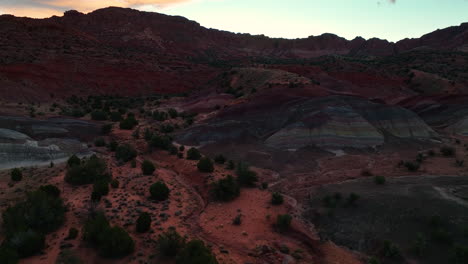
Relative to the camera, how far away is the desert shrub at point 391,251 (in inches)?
484

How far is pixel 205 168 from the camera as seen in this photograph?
21.5 m

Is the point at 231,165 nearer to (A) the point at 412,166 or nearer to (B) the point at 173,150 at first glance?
(B) the point at 173,150

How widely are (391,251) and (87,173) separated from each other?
1530 centimetres

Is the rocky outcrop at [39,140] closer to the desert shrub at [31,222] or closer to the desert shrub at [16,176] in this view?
the desert shrub at [16,176]

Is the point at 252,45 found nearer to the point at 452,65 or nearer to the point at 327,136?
the point at 452,65

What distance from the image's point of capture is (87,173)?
18.6 meters

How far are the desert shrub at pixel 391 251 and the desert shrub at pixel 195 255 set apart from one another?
637cm

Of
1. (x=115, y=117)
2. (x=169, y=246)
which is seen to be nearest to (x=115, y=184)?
(x=169, y=246)

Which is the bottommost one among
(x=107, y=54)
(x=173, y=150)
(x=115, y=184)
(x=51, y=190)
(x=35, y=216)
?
(x=173, y=150)

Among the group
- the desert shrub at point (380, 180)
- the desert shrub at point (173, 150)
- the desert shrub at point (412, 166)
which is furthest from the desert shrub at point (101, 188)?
the desert shrub at point (412, 166)

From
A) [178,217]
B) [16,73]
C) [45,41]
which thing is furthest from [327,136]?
[45,41]

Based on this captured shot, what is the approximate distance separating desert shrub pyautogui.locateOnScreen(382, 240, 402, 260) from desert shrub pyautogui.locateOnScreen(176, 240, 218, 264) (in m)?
6.37

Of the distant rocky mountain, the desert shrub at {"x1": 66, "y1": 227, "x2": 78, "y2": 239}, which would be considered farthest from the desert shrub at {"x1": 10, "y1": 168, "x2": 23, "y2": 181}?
the distant rocky mountain

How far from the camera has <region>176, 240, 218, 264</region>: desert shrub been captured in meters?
10.8
